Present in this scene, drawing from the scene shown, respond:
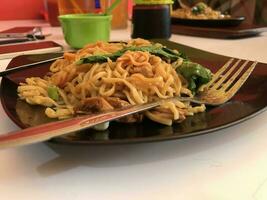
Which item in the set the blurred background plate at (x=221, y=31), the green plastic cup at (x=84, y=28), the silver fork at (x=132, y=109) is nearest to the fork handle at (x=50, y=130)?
the silver fork at (x=132, y=109)

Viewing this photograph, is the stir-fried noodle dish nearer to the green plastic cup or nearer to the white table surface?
the white table surface

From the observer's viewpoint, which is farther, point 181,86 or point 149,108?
point 181,86

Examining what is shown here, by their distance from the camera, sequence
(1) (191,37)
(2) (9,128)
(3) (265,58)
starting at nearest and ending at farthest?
(2) (9,128) < (3) (265,58) < (1) (191,37)

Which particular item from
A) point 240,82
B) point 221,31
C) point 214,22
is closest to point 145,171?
point 240,82

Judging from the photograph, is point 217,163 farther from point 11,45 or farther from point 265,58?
point 11,45

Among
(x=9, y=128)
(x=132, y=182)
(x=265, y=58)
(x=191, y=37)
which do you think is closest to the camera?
(x=132, y=182)

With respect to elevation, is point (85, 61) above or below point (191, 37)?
above

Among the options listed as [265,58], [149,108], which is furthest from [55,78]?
[265,58]
